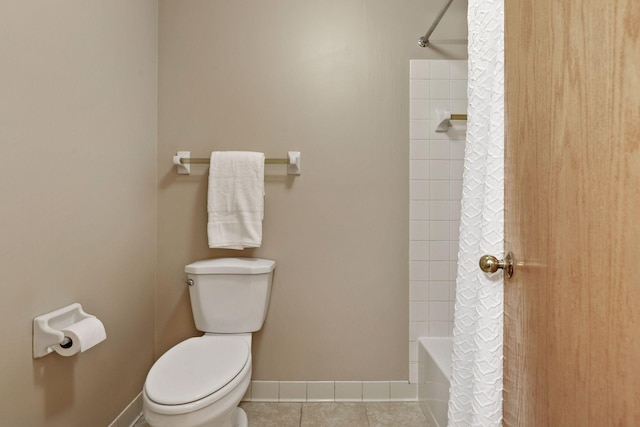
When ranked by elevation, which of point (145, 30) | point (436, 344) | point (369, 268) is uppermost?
point (145, 30)

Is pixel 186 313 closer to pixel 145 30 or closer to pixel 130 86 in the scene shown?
pixel 130 86

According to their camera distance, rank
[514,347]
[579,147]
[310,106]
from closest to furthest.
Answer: [579,147] < [514,347] < [310,106]

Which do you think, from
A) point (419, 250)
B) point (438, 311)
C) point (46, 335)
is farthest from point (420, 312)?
point (46, 335)

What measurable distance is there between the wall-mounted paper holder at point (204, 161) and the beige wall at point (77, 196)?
142 mm

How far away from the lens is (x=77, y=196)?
50.0 inches

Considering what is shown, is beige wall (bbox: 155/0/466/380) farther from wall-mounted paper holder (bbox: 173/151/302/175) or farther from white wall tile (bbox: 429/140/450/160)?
white wall tile (bbox: 429/140/450/160)

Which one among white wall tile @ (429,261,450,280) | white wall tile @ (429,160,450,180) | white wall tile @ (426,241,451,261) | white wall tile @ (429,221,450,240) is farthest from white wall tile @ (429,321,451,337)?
white wall tile @ (429,160,450,180)

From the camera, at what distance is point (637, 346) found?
0.47 metres

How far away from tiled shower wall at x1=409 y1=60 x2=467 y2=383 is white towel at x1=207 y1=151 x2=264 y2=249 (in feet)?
2.66

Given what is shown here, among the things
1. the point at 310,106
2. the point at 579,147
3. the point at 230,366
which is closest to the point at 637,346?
the point at 579,147

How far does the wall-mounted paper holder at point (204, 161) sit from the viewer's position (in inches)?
71.3

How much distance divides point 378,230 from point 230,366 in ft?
3.24

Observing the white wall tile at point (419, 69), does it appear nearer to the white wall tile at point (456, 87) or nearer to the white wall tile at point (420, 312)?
the white wall tile at point (456, 87)

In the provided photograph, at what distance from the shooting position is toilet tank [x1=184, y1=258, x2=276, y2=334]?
1688mm
